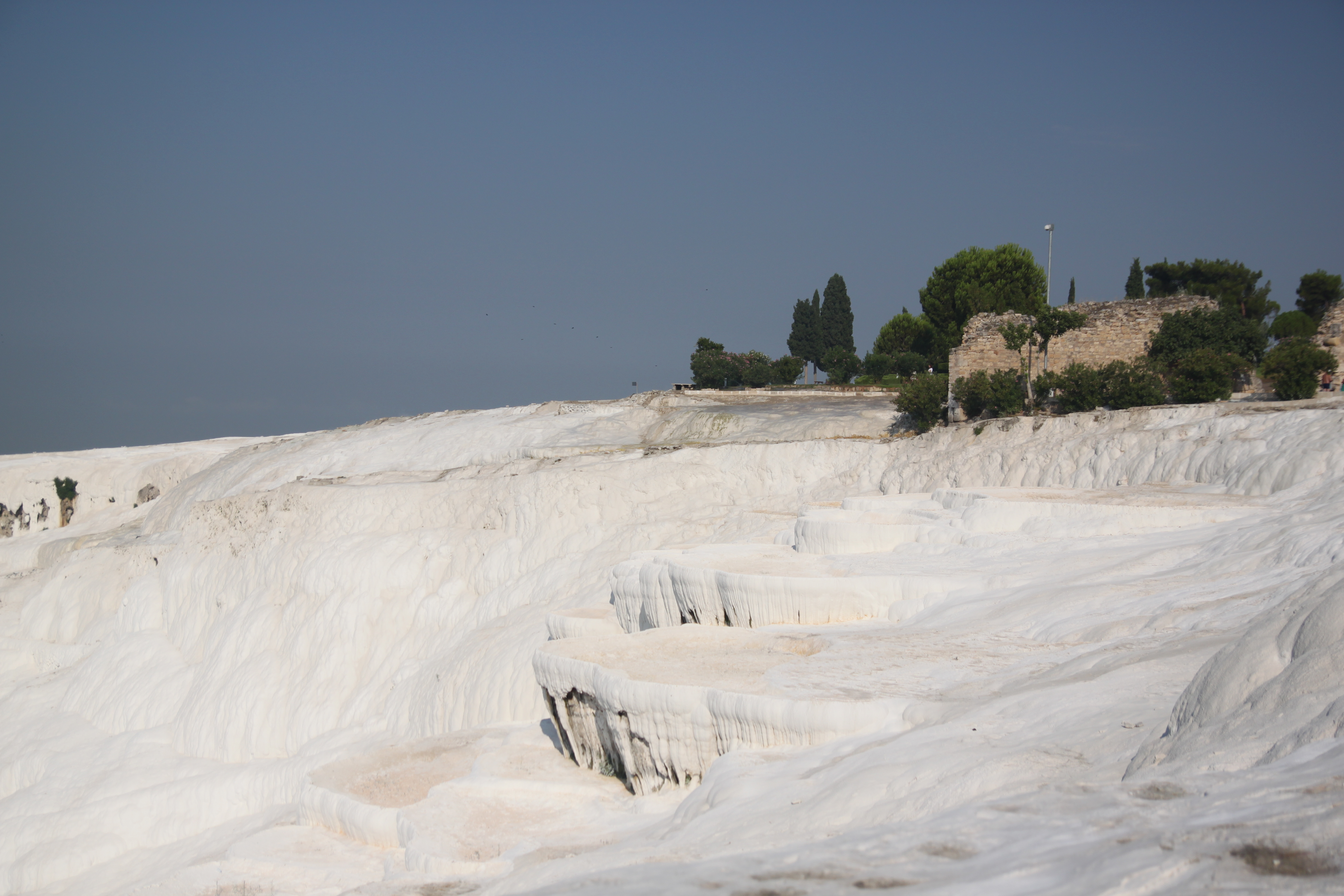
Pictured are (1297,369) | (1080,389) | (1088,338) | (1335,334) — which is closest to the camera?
(1297,369)

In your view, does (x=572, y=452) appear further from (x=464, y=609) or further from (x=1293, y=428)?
(x=1293, y=428)

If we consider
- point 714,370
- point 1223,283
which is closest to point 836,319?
point 714,370

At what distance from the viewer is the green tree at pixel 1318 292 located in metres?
36.1

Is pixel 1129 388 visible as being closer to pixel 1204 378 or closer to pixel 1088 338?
pixel 1204 378

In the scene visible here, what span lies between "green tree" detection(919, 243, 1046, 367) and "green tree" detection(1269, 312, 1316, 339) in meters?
11.8

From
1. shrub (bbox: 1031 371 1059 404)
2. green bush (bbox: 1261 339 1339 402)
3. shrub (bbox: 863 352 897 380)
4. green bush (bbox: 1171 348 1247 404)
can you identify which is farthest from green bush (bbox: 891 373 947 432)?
shrub (bbox: 863 352 897 380)

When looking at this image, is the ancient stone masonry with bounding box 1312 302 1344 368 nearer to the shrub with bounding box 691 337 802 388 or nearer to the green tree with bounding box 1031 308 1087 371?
the green tree with bounding box 1031 308 1087 371

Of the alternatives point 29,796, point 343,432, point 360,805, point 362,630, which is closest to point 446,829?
point 360,805

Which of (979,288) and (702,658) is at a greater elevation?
(979,288)

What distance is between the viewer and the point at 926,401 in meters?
26.5

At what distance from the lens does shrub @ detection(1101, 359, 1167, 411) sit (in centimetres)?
2300

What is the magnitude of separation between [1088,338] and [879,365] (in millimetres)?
20443

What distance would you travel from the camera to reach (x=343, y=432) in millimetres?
37250

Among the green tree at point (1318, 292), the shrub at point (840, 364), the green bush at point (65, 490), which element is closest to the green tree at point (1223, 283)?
the green tree at point (1318, 292)
